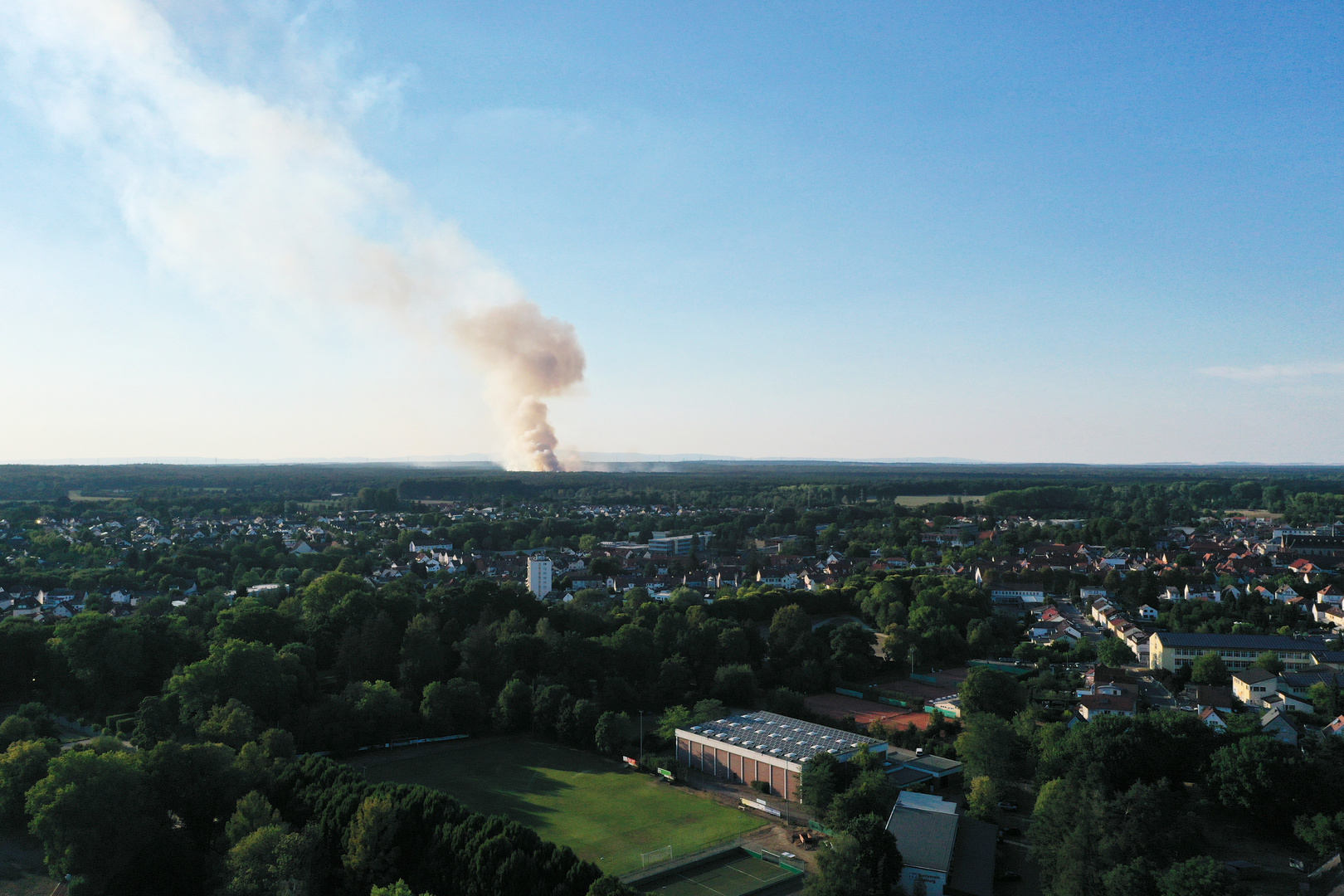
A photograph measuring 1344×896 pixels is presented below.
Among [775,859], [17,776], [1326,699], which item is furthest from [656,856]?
[1326,699]

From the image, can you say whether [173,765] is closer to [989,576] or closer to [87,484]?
[989,576]

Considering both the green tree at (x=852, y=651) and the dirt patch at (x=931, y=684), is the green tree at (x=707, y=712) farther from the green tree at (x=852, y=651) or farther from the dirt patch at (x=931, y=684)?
the dirt patch at (x=931, y=684)

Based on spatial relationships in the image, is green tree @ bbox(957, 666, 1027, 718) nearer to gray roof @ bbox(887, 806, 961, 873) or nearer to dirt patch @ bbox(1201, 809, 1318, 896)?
dirt patch @ bbox(1201, 809, 1318, 896)

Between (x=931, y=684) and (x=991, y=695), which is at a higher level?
(x=991, y=695)

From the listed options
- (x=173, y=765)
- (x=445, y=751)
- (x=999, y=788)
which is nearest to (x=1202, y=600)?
(x=999, y=788)

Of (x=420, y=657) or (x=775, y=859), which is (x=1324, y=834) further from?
(x=420, y=657)

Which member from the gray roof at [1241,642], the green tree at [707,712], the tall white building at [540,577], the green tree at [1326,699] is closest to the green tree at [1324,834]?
the green tree at [1326,699]
